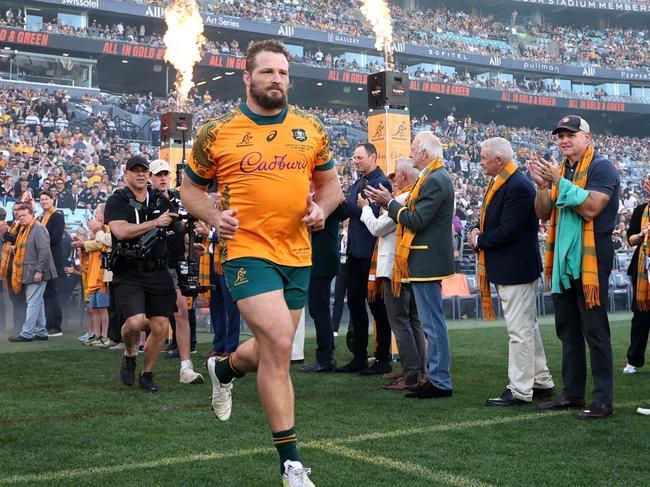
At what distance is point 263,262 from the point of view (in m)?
3.85

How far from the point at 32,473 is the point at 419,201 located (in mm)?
3545

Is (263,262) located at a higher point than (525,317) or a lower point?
higher

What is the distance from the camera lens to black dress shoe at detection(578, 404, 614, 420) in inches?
215

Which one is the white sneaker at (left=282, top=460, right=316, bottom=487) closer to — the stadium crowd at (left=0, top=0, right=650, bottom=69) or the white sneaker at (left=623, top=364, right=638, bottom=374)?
the white sneaker at (left=623, top=364, right=638, bottom=374)

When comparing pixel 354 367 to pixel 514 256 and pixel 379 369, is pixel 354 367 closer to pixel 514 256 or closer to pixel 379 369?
pixel 379 369

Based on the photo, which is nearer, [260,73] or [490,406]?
[260,73]

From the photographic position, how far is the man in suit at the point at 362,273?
25.4 feet

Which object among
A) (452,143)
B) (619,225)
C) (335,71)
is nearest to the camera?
(619,225)

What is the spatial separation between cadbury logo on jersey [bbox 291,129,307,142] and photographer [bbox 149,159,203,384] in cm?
282

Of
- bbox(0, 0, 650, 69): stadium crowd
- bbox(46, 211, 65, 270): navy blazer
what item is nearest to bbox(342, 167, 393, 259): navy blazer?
bbox(46, 211, 65, 270): navy blazer

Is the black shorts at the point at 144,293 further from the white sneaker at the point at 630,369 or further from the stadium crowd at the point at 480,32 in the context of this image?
the stadium crowd at the point at 480,32

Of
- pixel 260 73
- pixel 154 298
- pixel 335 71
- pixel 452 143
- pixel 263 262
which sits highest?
pixel 335 71

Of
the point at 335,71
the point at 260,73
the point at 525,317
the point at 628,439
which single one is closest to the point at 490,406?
the point at 525,317

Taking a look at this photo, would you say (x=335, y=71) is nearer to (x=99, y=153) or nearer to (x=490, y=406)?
(x=99, y=153)
